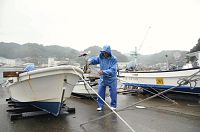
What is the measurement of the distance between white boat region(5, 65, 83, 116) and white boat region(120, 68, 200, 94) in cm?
399

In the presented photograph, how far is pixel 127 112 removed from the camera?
19.3ft

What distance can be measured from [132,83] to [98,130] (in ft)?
21.2

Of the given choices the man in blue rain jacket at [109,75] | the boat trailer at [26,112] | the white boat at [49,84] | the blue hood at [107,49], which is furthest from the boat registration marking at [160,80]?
the white boat at [49,84]

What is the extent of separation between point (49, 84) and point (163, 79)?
4948 mm

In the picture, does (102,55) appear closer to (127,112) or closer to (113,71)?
(113,71)

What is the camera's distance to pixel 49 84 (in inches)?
189

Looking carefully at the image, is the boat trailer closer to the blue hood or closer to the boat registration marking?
the blue hood

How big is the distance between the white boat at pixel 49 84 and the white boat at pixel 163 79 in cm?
399

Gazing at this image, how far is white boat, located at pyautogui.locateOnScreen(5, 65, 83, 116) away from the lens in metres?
4.66

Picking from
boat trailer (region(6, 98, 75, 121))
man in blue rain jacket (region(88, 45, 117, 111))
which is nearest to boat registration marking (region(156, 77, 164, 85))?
man in blue rain jacket (region(88, 45, 117, 111))

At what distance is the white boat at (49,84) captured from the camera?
4660mm

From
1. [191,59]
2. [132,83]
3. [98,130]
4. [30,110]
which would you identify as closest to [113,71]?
[98,130]

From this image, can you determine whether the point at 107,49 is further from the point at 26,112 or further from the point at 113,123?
the point at 26,112

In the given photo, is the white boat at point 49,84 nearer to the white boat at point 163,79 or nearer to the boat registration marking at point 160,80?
the white boat at point 163,79
